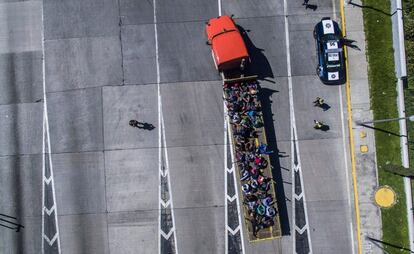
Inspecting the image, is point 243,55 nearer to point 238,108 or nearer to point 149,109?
point 238,108

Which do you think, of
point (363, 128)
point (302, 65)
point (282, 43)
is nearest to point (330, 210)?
point (363, 128)

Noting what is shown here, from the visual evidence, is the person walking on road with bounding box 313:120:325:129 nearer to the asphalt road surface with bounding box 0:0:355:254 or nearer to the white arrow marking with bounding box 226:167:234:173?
the asphalt road surface with bounding box 0:0:355:254

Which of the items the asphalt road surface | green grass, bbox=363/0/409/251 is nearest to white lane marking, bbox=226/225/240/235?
the asphalt road surface

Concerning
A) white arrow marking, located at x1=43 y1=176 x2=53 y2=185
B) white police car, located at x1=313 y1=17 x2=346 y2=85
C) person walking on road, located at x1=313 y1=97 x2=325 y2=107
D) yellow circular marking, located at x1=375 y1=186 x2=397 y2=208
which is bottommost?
yellow circular marking, located at x1=375 y1=186 x2=397 y2=208

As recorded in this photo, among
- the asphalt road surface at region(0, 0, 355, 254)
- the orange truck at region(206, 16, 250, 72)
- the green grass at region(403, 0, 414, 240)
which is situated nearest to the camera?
the orange truck at region(206, 16, 250, 72)

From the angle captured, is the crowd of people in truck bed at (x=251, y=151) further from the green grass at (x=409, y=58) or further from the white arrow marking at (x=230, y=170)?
the green grass at (x=409, y=58)

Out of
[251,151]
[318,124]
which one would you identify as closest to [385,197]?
[318,124]
